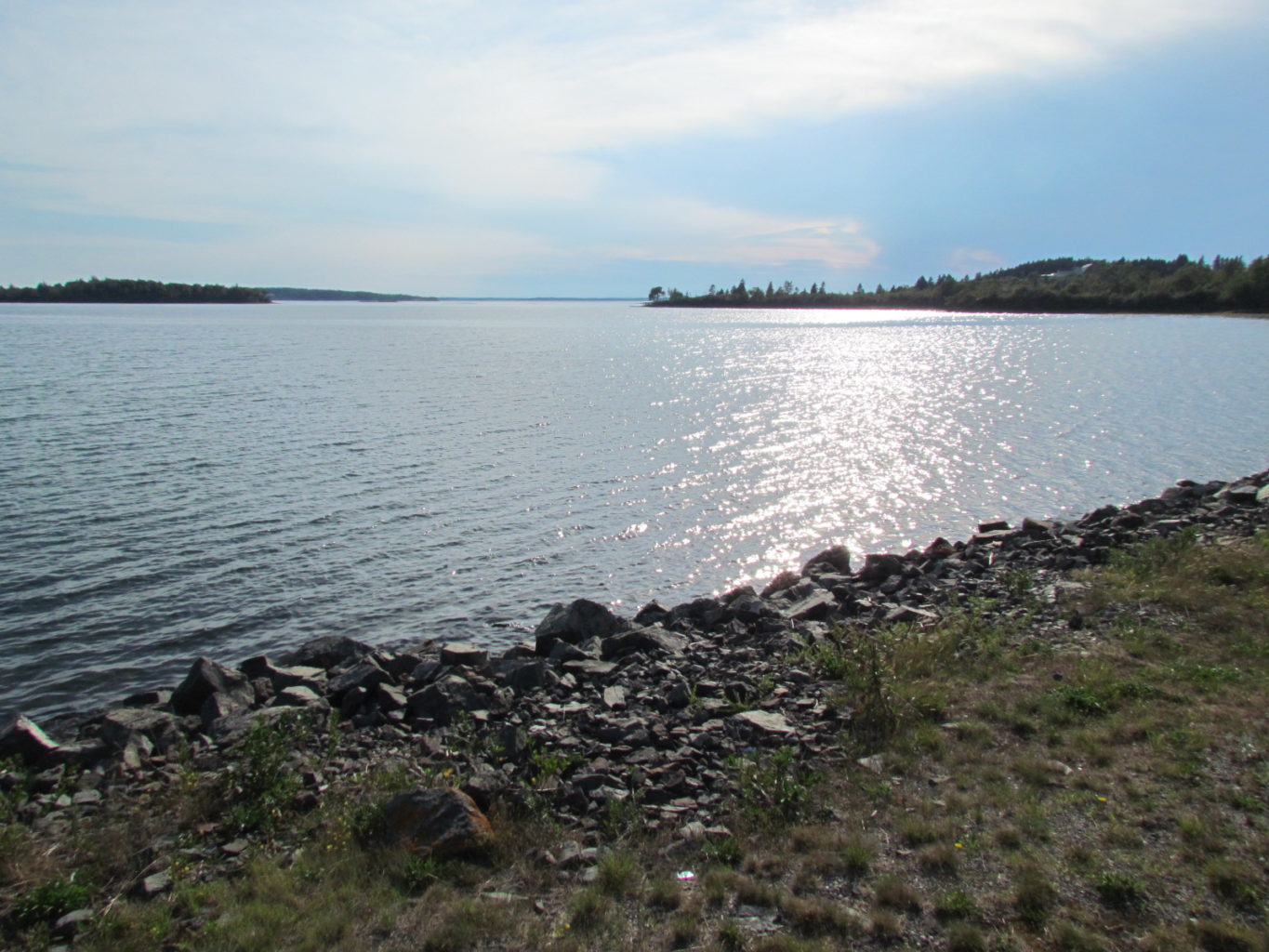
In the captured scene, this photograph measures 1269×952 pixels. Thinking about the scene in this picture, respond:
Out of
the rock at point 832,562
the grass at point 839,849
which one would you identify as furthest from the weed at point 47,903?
the rock at point 832,562

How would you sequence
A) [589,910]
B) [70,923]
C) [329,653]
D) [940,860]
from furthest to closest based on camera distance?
[329,653]
[940,860]
[70,923]
[589,910]

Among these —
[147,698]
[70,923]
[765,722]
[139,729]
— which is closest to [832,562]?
[765,722]

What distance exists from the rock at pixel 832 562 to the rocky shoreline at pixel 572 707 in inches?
56.3

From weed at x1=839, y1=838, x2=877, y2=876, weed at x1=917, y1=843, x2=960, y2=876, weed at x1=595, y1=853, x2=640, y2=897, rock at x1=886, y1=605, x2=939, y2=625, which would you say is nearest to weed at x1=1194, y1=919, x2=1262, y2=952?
weed at x1=917, y1=843, x2=960, y2=876

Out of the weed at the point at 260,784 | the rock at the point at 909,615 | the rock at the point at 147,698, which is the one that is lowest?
the rock at the point at 147,698

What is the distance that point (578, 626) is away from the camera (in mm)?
14828

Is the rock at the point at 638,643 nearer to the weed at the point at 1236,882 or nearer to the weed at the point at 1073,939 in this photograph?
the weed at the point at 1073,939

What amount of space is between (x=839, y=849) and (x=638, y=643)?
282 inches

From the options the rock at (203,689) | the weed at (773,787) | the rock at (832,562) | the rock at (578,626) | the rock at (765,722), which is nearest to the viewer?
the weed at (773,787)

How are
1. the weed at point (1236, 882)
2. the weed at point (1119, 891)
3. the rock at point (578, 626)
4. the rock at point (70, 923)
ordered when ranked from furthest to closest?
the rock at point (578, 626)
the rock at point (70, 923)
the weed at point (1119, 891)
the weed at point (1236, 882)

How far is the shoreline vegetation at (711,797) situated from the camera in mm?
5883

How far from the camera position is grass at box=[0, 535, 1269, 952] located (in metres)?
5.73

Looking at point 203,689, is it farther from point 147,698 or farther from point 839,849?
point 839,849

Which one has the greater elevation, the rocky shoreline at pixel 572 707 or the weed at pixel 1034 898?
the weed at pixel 1034 898
